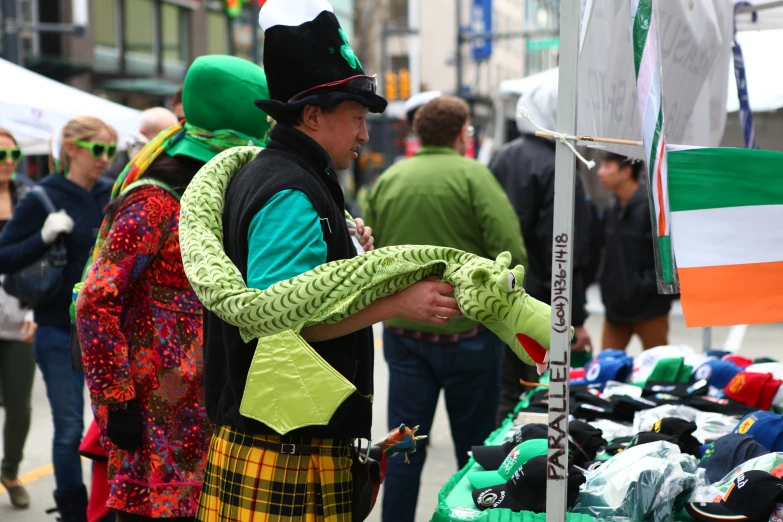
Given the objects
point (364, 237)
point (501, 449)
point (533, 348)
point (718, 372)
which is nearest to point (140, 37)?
point (718, 372)

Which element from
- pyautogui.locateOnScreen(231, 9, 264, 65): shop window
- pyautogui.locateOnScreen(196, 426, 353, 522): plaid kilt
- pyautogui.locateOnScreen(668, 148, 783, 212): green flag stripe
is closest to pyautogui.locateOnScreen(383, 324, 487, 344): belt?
pyautogui.locateOnScreen(196, 426, 353, 522): plaid kilt

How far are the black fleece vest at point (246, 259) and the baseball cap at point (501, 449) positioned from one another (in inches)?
35.3

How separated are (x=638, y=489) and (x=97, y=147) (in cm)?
309

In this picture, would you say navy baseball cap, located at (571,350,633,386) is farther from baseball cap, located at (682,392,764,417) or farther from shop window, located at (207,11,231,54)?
shop window, located at (207,11,231,54)

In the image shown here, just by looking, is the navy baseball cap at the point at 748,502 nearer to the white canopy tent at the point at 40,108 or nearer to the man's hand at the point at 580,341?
the man's hand at the point at 580,341

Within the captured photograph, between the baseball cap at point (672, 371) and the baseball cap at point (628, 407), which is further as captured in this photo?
the baseball cap at point (672, 371)

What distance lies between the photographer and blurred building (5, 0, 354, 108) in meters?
19.7

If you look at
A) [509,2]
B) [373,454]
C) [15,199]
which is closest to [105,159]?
[15,199]

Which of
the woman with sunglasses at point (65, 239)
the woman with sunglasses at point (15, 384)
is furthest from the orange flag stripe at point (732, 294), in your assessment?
the woman with sunglasses at point (15, 384)

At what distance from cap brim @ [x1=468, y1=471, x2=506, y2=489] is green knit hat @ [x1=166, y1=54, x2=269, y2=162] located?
132cm

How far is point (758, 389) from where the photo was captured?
3.51 metres

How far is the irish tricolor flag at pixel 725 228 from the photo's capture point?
2.23 meters

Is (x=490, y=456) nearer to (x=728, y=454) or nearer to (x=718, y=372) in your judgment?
(x=728, y=454)

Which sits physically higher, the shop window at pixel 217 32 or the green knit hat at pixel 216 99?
the shop window at pixel 217 32
